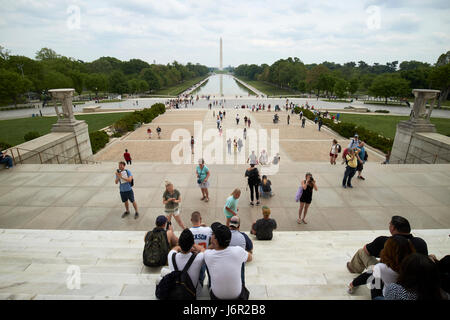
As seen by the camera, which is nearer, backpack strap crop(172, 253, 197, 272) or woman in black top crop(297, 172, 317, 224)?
backpack strap crop(172, 253, 197, 272)

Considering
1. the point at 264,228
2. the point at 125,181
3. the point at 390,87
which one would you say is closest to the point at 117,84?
the point at 390,87

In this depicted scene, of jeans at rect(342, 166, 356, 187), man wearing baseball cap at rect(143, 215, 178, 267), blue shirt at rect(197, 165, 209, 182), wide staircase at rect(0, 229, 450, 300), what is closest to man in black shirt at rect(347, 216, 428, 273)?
wide staircase at rect(0, 229, 450, 300)

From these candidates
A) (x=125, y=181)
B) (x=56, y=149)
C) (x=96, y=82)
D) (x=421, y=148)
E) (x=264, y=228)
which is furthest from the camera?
(x=96, y=82)

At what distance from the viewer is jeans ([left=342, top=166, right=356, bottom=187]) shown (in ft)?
29.1

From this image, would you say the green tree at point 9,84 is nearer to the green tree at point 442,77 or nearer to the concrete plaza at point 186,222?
the concrete plaza at point 186,222

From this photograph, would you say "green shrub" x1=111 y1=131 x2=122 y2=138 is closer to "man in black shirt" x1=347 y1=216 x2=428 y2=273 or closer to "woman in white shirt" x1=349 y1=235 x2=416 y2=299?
"man in black shirt" x1=347 y1=216 x2=428 y2=273

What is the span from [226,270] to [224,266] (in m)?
0.05

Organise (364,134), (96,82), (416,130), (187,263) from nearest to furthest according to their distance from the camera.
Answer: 1. (187,263)
2. (416,130)
3. (364,134)
4. (96,82)

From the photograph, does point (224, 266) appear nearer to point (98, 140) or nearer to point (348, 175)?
point (348, 175)

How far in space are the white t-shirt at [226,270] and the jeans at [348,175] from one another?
7254 millimetres

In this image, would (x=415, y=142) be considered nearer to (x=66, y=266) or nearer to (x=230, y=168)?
(x=230, y=168)

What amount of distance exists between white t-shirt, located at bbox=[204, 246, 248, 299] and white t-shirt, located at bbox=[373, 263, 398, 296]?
160cm

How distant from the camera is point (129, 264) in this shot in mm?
4480
